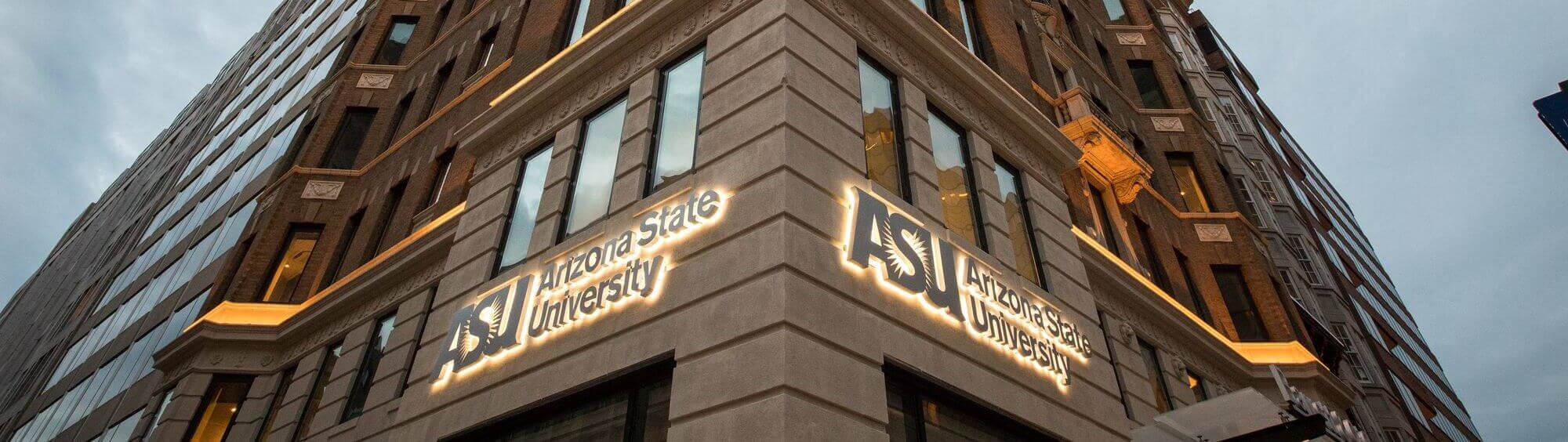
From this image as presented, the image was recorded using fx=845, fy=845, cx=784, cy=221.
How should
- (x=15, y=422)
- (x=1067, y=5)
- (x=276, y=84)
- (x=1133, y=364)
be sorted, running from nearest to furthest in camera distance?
1. (x=1133, y=364)
2. (x=1067, y=5)
3. (x=15, y=422)
4. (x=276, y=84)

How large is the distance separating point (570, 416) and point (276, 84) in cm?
4226

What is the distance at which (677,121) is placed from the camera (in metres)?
10.8

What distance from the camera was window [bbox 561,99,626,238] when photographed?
35.4 feet

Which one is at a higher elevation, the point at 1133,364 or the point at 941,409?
the point at 1133,364

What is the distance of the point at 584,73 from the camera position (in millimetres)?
13141

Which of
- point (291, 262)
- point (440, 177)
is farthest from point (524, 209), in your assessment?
point (291, 262)

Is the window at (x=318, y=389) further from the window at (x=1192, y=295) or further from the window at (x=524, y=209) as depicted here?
the window at (x=1192, y=295)

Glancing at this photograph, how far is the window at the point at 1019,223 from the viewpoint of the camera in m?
12.0

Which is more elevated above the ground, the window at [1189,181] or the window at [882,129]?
the window at [1189,181]

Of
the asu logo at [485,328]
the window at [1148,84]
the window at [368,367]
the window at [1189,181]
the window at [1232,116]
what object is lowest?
the asu logo at [485,328]

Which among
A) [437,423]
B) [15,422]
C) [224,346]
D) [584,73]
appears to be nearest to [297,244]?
[224,346]

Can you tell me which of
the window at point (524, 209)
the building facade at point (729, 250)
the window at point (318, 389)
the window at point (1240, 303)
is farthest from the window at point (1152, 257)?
the window at point (318, 389)

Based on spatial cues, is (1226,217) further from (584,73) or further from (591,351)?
(591,351)

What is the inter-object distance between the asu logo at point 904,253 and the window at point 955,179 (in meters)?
1.22
